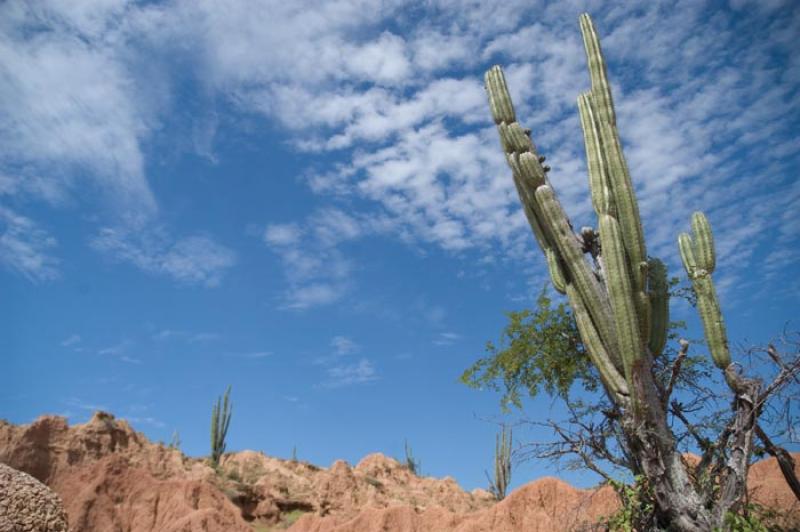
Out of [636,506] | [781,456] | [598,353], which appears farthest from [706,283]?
[636,506]

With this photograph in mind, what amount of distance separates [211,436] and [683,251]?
93.9ft

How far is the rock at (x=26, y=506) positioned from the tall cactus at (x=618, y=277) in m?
8.44

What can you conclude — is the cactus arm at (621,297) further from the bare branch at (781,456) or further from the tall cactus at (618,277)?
the bare branch at (781,456)

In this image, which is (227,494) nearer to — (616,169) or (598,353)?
(598,353)

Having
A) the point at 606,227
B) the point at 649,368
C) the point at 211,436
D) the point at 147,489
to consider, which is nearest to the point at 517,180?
the point at 606,227

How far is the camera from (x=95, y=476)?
1004 inches

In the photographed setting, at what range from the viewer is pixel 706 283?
10.2 m

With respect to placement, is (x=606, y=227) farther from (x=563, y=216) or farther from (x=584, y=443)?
(x=584, y=443)

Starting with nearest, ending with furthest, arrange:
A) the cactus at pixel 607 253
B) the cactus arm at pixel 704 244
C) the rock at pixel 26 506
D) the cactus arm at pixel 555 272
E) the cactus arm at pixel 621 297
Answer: the rock at pixel 26 506, the cactus arm at pixel 621 297, the cactus at pixel 607 253, the cactus arm at pixel 704 244, the cactus arm at pixel 555 272

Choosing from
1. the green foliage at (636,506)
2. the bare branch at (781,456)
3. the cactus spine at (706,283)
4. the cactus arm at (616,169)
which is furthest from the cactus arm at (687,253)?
the green foliage at (636,506)

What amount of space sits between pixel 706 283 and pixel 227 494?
23.9 m

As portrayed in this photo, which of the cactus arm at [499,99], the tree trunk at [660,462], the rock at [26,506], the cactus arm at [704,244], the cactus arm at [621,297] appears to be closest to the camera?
the rock at [26,506]

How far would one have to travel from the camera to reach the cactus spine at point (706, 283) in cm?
1012

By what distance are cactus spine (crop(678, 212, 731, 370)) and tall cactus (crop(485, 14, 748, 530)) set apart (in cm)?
2
